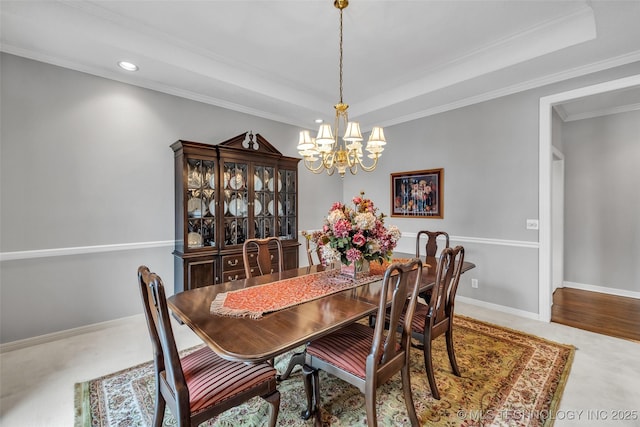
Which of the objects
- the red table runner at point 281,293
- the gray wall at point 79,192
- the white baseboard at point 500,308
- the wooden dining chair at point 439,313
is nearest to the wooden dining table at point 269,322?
the red table runner at point 281,293

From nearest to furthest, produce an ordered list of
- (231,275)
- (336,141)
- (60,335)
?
(336,141) → (60,335) → (231,275)

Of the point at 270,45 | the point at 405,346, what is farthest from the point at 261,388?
the point at 270,45

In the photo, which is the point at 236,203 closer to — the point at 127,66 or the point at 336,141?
the point at 336,141

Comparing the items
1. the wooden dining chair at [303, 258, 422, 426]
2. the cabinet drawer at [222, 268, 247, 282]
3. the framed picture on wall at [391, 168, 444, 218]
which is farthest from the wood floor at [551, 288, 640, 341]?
the cabinet drawer at [222, 268, 247, 282]

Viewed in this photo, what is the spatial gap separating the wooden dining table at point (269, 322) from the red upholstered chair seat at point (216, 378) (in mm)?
243

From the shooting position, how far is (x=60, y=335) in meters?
2.74

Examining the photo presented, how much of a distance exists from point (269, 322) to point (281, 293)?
437 millimetres

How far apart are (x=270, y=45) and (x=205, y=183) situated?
5.40 feet

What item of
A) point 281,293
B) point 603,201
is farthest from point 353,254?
point 603,201

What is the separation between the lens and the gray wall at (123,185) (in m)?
2.56

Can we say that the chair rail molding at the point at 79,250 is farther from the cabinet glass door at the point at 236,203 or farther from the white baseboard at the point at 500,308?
the white baseboard at the point at 500,308

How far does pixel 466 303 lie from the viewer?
382 centimetres

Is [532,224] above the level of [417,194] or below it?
below

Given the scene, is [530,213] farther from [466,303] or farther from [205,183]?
[205,183]
